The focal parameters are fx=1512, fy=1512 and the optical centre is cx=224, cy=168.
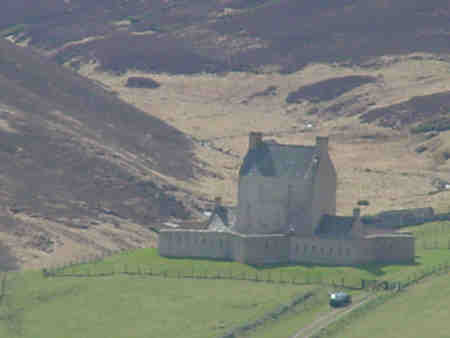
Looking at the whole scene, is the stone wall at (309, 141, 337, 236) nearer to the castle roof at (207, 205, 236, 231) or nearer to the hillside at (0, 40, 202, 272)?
the castle roof at (207, 205, 236, 231)

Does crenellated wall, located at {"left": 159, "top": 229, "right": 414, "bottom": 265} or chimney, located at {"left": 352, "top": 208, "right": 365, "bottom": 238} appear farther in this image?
chimney, located at {"left": 352, "top": 208, "right": 365, "bottom": 238}

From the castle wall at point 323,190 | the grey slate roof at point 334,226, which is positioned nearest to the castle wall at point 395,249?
the grey slate roof at point 334,226

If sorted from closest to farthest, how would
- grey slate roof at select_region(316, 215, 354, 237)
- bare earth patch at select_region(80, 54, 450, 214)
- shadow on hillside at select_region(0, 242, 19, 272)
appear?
grey slate roof at select_region(316, 215, 354, 237), shadow on hillside at select_region(0, 242, 19, 272), bare earth patch at select_region(80, 54, 450, 214)

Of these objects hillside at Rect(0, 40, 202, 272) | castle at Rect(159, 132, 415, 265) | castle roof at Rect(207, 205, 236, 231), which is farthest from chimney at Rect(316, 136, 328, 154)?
hillside at Rect(0, 40, 202, 272)

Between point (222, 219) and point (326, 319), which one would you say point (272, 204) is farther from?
point (326, 319)

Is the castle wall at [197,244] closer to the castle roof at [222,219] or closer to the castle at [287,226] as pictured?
the castle at [287,226]

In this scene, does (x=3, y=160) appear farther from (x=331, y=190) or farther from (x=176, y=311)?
(x=176, y=311)

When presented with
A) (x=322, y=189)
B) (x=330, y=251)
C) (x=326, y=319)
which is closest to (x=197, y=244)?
(x=322, y=189)
